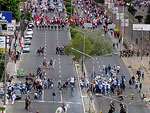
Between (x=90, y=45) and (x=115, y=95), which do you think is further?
(x=90, y=45)

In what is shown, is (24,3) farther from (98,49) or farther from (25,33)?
(98,49)

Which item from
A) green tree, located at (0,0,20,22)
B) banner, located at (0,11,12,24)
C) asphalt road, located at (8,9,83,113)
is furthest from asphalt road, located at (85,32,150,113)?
green tree, located at (0,0,20,22)

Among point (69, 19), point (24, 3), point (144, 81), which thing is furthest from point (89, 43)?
point (24, 3)

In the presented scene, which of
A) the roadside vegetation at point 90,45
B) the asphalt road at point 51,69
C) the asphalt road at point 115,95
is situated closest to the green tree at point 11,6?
the asphalt road at point 51,69

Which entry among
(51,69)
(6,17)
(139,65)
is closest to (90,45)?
(51,69)

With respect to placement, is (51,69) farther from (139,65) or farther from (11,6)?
(11,6)

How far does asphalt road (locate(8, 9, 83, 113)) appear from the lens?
83.4 m

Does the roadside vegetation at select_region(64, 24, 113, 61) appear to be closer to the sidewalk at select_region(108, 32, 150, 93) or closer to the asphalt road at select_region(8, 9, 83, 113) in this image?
the asphalt road at select_region(8, 9, 83, 113)

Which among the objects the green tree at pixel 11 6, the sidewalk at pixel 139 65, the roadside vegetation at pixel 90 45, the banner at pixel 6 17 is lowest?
the sidewalk at pixel 139 65

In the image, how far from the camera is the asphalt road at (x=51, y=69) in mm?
83431

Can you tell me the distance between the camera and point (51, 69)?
103188 millimetres

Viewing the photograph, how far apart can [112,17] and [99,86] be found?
58.9 meters

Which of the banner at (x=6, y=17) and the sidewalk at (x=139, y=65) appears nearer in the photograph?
the banner at (x=6, y=17)

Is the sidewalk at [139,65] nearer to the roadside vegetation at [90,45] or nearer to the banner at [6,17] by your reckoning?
the roadside vegetation at [90,45]
